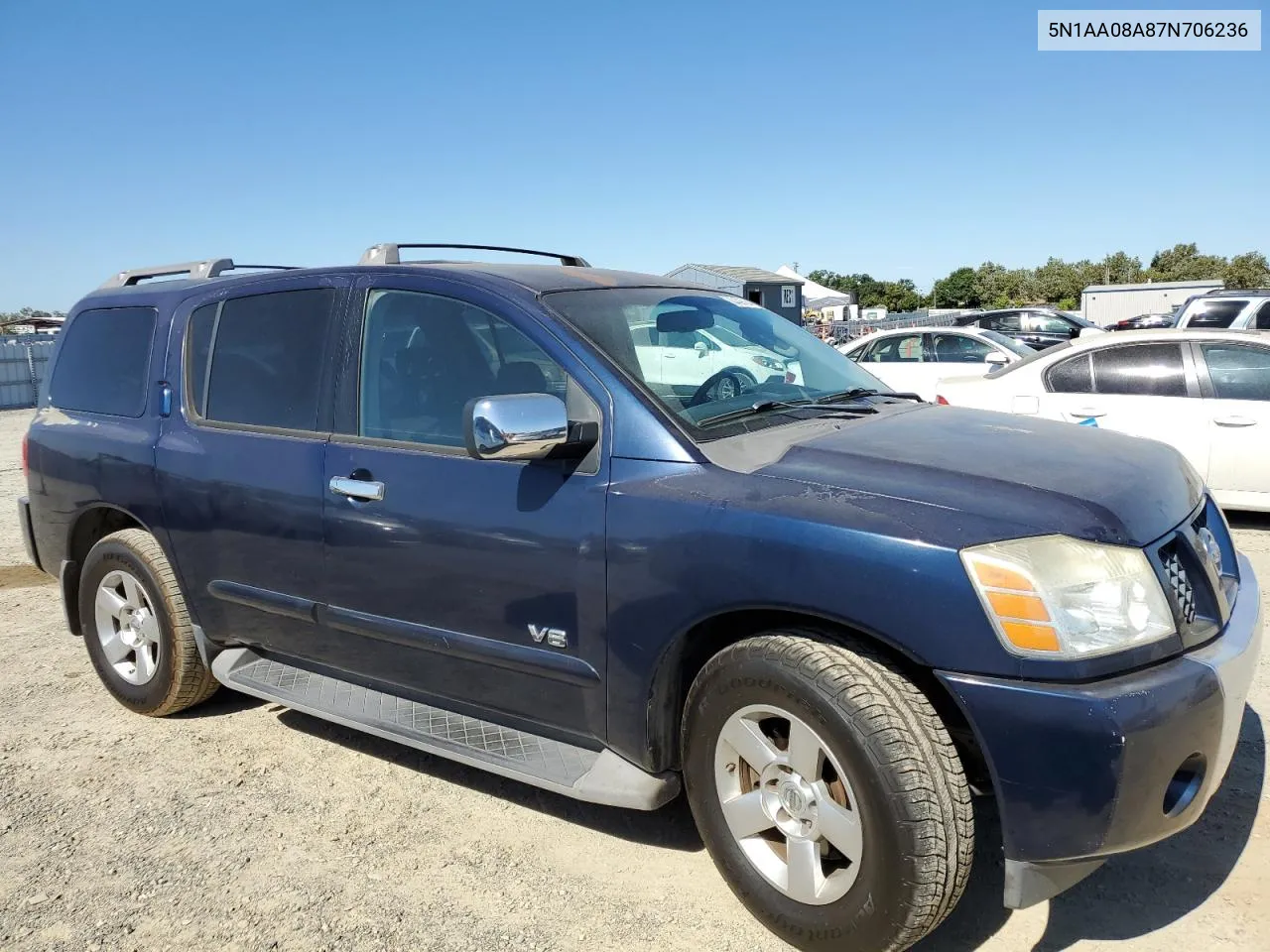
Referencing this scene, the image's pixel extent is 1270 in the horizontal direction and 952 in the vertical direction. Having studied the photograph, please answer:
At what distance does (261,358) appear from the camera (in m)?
3.65

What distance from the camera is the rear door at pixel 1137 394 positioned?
684 cm

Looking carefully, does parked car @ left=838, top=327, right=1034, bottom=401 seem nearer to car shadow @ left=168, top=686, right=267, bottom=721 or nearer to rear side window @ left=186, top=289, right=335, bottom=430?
car shadow @ left=168, top=686, right=267, bottom=721

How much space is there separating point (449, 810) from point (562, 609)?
1.04m

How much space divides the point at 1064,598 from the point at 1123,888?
45.5 inches

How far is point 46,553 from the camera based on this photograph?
177 inches

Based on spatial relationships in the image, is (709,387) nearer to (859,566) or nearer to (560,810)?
(859,566)

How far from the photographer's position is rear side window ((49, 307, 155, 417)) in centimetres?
410

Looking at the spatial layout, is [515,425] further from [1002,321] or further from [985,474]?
[1002,321]

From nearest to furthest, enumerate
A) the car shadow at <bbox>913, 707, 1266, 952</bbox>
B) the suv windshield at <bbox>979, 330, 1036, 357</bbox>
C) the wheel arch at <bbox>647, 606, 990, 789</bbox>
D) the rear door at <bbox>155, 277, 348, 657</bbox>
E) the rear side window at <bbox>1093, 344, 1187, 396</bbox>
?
the wheel arch at <bbox>647, 606, 990, 789</bbox> < the car shadow at <bbox>913, 707, 1266, 952</bbox> < the rear door at <bbox>155, 277, 348, 657</bbox> < the rear side window at <bbox>1093, 344, 1187, 396</bbox> < the suv windshield at <bbox>979, 330, 1036, 357</bbox>

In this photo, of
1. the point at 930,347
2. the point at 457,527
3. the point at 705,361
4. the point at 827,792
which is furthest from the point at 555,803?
the point at 930,347

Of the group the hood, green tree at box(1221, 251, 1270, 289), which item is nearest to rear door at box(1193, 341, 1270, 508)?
the hood

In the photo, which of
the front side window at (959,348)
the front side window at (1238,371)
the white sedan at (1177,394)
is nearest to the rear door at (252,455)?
the white sedan at (1177,394)

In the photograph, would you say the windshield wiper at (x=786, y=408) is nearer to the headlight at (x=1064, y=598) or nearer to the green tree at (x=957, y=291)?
the headlight at (x=1064, y=598)

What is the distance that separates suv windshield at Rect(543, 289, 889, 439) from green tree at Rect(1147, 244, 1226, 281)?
73055mm
